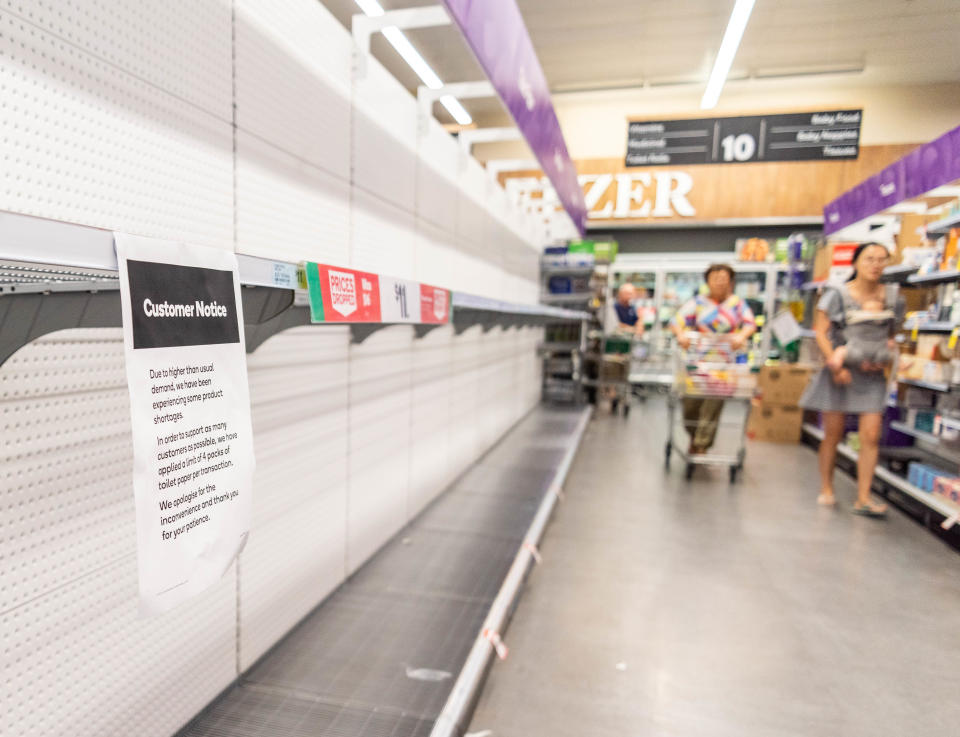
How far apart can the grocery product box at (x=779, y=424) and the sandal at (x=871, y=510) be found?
2.34 meters

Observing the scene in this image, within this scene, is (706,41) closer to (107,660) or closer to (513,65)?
(513,65)

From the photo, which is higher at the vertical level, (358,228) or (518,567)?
(358,228)

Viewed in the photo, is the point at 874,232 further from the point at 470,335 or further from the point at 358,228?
the point at 358,228

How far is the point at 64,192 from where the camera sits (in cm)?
112

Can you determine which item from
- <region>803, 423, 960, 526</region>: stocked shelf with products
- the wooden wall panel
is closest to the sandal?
<region>803, 423, 960, 526</region>: stocked shelf with products

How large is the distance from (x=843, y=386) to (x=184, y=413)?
4022 millimetres

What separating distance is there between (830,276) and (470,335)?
154 inches

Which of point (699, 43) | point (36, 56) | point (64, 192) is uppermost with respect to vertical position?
point (699, 43)

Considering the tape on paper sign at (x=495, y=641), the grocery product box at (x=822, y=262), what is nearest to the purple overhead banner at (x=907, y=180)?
the grocery product box at (x=822, y=262)

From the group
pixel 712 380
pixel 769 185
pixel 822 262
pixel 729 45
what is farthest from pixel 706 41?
pixel 712 380

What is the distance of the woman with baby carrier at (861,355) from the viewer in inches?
137

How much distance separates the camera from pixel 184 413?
842 mm

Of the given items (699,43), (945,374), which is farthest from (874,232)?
(699,43)

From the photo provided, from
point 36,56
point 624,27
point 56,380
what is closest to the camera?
point 36,56
